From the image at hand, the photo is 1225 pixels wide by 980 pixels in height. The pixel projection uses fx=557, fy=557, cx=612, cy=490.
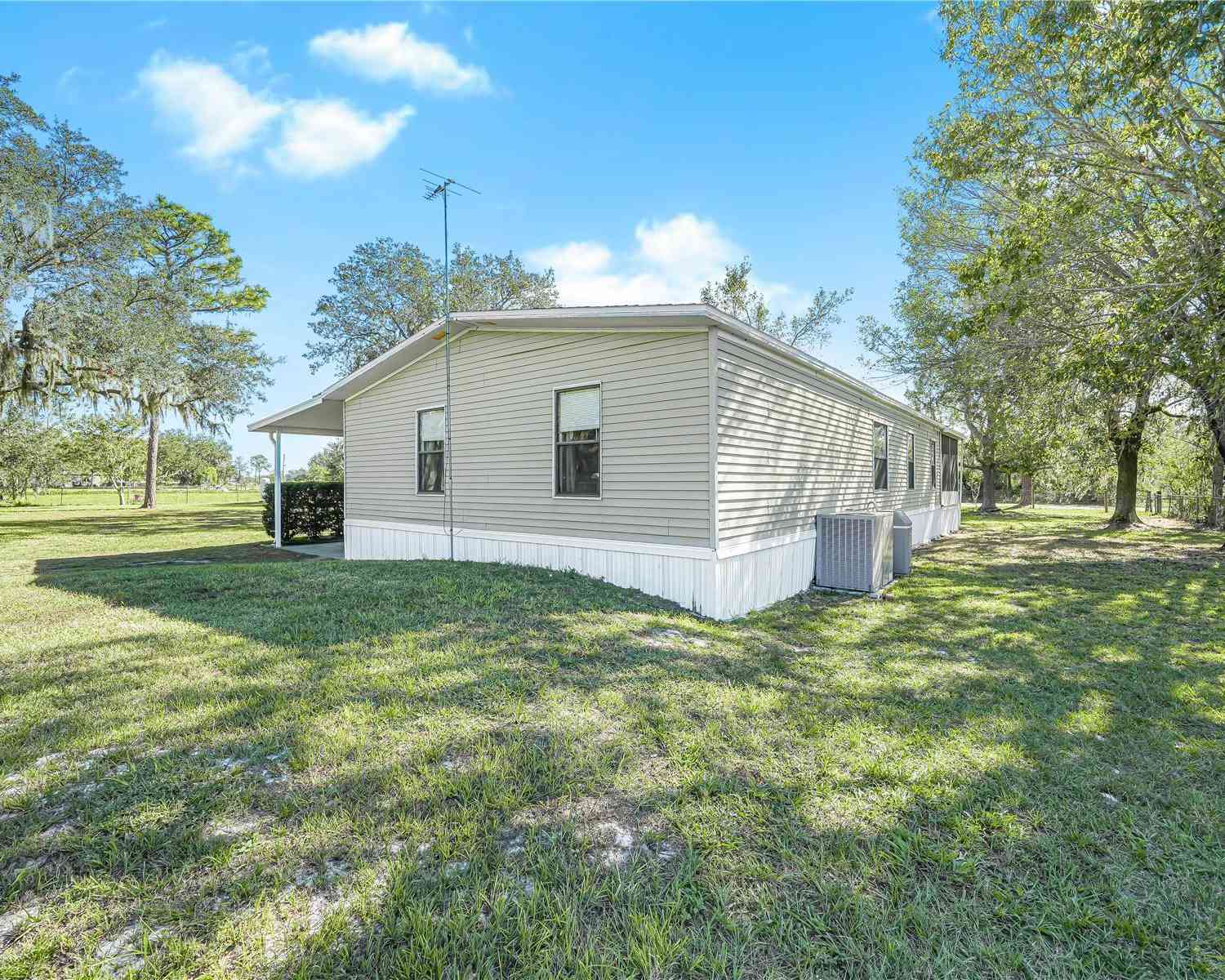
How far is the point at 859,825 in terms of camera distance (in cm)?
256

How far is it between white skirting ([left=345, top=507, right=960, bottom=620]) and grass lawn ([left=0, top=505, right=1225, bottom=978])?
2.67 feet

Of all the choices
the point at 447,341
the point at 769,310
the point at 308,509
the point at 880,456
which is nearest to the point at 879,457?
the point at 880,456

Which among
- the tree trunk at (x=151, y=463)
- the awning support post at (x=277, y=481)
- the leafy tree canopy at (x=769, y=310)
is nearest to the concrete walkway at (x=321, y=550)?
the awning support post at (x=277, y=481)

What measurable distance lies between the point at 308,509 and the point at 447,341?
7.75 m

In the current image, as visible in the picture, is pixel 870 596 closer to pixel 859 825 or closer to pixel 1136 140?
pixel 859 825

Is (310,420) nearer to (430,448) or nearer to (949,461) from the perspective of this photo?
(430,448)

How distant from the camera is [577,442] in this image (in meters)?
7.32

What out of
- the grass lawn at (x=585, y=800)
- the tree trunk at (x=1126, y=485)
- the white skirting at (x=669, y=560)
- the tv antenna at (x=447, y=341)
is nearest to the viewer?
the grass lawn at (x=585, y=800)

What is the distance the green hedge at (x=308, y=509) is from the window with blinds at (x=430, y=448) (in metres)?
5.14

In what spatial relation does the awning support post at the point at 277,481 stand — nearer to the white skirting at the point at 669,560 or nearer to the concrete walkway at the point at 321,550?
the concrete walkway at the point at 321,550

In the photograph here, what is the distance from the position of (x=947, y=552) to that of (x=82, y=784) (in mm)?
13885

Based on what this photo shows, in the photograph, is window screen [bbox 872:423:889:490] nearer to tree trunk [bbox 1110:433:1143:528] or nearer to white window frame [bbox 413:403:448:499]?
white window frame [bbox 413:403:448:499]

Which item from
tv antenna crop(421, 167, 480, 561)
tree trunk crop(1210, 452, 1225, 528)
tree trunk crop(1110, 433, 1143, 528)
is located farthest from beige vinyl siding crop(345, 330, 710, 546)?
tree trunk crop(1210, 452, 1225, 528)

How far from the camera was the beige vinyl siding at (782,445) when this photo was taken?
632cm
